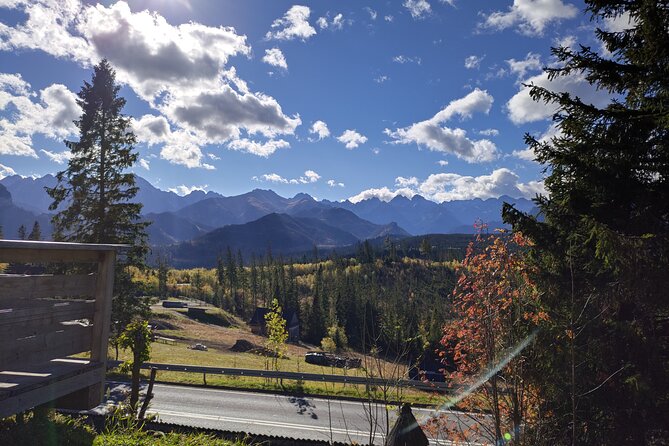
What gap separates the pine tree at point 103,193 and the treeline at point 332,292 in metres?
1.97

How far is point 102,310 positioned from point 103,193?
20668 millimetres

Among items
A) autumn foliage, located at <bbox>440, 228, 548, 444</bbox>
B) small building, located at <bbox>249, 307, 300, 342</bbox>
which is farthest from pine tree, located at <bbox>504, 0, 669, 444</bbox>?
small building, located at <bbox>249, 307, 300, 342</bbox>

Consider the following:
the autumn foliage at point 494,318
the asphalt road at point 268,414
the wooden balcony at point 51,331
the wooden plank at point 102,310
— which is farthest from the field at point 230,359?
the wooden balcony at point 51,331

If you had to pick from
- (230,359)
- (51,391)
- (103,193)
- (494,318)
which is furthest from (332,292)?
(51,391)

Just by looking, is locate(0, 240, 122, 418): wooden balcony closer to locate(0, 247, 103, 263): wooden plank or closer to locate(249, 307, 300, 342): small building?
locate(0, 247, 103, 263): wooden plank

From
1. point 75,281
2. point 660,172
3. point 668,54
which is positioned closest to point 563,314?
point 660,172

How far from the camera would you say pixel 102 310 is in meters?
4.67

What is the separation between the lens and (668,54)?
19.0ft

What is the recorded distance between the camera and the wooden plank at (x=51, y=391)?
3.55 meters

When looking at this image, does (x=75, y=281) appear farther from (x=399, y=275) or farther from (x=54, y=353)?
(x=399, y=275)

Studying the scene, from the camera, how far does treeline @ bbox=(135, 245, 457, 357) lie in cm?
6869

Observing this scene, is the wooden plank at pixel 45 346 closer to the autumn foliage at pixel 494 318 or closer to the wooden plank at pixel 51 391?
the wooden plank at pixel 51 391

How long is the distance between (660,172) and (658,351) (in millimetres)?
3099

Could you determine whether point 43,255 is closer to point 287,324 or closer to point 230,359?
point 230,359
